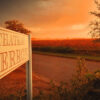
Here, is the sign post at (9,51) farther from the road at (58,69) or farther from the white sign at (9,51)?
the road at (58,69)

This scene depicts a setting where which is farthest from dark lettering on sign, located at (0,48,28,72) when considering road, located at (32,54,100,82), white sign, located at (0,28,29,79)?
road, located at (32,54,100,82)

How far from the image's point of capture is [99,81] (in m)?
6.29

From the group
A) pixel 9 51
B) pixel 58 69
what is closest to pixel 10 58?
A: pixel 9 51

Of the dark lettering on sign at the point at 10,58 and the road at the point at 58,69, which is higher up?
the dark lettering on sign at the point at 10,58

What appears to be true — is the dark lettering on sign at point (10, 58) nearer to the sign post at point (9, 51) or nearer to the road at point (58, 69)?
the sign post at point (9, 51)

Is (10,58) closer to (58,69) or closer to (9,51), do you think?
(9,51)

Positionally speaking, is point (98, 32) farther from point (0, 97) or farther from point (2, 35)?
point (2, 35)

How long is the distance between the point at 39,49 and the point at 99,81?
32713mm

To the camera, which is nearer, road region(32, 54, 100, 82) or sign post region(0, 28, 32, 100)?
sign post region(0, 28, 32, 100)

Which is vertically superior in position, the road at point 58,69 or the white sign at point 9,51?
the white sign at point 9,51

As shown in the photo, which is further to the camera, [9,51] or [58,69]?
[58,69]

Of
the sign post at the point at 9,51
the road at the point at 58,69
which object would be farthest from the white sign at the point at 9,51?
the road at the point at 58,69

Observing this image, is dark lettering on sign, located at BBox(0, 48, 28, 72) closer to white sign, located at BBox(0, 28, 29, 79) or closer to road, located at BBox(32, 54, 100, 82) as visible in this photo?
white sign, located at BBox(0, 28, 29, 79)

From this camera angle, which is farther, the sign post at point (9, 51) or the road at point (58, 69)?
the road at point (58, 69)
